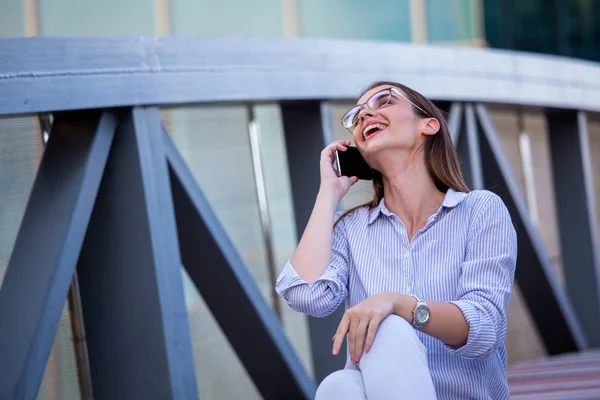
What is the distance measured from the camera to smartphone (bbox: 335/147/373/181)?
126 inches

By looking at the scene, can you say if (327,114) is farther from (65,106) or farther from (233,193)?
(65,106)

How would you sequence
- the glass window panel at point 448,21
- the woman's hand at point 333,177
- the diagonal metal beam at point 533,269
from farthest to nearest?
the glass window panel at point 448,21, the diagonal metal beam at point 533,269, the woman's hand at point 333,177

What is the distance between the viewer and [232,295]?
4590 mm

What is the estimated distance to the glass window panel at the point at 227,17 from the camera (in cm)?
544

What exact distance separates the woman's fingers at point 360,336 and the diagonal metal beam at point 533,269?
4092 mm

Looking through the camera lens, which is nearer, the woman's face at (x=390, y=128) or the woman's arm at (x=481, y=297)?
the woman's arm at (x=481, y=297)

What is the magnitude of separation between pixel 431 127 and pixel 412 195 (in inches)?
9.1

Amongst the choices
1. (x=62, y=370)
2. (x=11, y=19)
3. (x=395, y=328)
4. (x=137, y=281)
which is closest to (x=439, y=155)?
(x=395, y=328)

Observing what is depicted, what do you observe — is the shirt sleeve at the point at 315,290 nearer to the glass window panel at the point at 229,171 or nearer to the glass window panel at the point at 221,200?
the glass window panel at the point at 221,200

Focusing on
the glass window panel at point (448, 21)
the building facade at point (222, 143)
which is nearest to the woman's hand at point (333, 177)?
the building facade at point (222, 143)

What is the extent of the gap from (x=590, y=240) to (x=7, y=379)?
5.40 metres

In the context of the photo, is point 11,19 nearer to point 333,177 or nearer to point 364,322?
point 333,177

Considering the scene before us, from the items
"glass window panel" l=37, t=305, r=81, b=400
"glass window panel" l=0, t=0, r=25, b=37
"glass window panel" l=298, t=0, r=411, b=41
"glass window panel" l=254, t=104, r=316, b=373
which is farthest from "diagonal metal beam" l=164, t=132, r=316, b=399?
"glass window panel" l=298, t=0, r=411, b=41

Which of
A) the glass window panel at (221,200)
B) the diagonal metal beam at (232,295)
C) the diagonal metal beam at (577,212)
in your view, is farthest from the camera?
the diagonal metal beam at (577,212)
